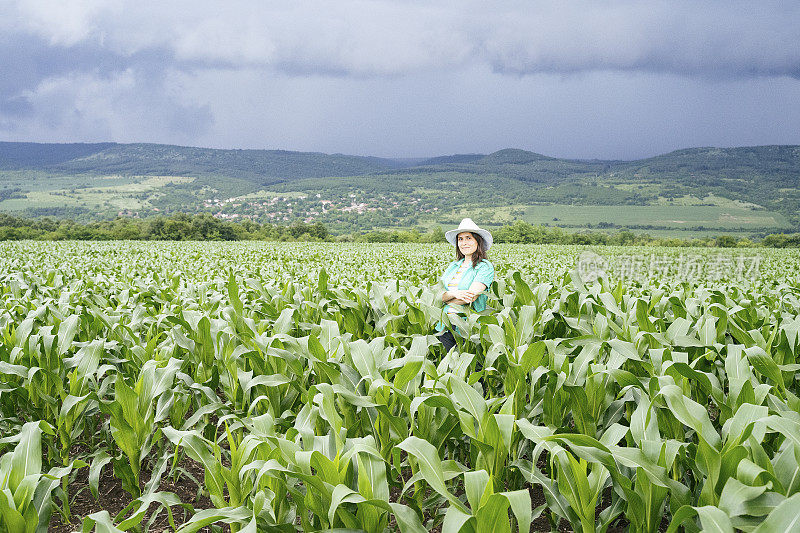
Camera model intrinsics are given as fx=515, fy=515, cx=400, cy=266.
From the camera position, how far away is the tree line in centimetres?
6138

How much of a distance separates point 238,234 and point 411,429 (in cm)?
6847

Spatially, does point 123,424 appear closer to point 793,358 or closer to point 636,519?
point 636,519

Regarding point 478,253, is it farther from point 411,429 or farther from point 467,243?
point 411,429

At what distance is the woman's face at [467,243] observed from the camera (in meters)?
5.45

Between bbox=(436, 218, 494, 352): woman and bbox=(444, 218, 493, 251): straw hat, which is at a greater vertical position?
bbox=(444, 218, 493, 251): straw hat

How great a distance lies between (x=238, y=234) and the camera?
222ft

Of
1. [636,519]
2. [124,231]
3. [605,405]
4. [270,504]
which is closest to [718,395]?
[605,405]

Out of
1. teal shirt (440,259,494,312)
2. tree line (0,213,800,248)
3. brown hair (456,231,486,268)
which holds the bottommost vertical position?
tree line (0,213,800,248)

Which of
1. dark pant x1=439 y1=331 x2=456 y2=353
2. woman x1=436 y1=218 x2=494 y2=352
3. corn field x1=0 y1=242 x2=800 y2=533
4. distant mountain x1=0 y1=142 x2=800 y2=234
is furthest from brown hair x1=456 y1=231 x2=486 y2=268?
distant mountain x1=0 y1=142 x2=800 y2=234

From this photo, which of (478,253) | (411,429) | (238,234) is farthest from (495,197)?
(411,429)

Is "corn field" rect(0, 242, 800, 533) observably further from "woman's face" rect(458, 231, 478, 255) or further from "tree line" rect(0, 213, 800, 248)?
"tree line" rect(0, 213, 800, 248)

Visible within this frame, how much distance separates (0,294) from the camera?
7.70 meters

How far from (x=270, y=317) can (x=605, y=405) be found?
3.67m

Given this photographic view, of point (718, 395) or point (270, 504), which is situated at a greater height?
point (718, 395)
